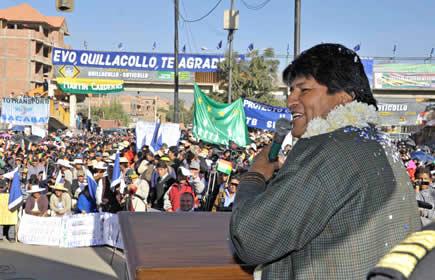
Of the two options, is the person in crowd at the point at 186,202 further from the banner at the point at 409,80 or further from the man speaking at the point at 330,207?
the banner at the point at 409,80

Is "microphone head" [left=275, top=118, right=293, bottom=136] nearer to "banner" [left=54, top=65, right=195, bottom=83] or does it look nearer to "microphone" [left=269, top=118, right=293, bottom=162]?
"microphone" [left=269, top=118, right=293, bottom=162]

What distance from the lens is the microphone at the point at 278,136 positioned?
1908 mm

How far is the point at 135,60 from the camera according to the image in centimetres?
2730

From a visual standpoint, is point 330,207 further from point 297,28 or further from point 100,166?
point 100,166

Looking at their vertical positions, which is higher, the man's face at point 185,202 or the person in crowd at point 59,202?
the man's face at point 185,202

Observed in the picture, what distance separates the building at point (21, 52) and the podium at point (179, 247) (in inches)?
2652

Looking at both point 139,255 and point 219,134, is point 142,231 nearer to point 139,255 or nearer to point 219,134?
point 139,255

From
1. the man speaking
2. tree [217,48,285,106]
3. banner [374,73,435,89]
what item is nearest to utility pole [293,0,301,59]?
the man speaking

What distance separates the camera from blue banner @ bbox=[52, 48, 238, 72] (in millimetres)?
25891

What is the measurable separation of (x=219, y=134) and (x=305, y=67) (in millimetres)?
13238

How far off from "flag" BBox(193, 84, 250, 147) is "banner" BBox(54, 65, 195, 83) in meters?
13.4

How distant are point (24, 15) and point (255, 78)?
46152mm

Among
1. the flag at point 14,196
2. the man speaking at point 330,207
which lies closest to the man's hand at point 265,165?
the man speaking at point 330,207

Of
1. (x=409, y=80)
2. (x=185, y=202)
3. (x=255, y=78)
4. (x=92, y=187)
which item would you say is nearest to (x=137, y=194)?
(x=185, y=202)
